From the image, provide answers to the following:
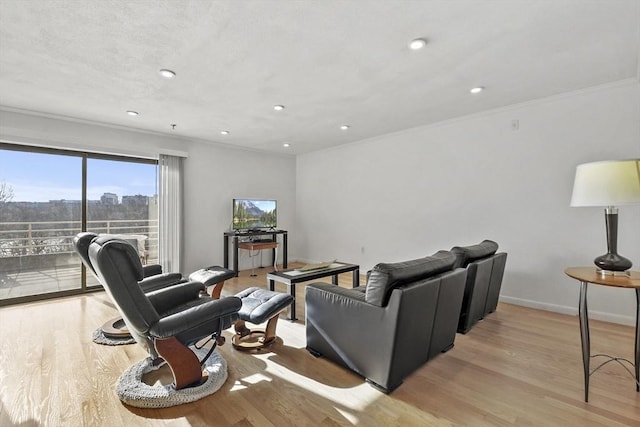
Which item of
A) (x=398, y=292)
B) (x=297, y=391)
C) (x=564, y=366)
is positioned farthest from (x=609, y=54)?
(x=297, y=391)

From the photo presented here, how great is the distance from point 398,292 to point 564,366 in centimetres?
157

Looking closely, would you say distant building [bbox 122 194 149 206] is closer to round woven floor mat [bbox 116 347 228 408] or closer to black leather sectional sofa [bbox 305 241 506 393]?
round woven floor mat [bbox 116 347 228 408]

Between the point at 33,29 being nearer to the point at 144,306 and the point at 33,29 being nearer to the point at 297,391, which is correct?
the point at 144,306

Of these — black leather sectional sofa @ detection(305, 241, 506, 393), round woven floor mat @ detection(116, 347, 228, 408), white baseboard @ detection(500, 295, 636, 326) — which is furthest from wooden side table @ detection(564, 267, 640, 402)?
round woven floor mat @ detection(116, 347, 228, 408)

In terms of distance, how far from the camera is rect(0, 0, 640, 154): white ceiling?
1913 mm

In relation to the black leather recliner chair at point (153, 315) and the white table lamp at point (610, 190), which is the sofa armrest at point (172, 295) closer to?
the black leather recliner chair at point (153, 315)

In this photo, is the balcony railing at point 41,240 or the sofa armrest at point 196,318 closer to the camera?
the sofa armrest at point 196,318

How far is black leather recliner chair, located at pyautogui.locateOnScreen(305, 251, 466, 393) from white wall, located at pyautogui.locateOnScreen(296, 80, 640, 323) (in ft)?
5.99

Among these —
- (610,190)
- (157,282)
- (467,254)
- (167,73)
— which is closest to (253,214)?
(157,282)

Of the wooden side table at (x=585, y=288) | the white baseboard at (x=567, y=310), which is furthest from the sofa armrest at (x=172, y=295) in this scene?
the white baseboard at (x=567, y=310)

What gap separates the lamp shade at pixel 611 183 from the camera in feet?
5.97

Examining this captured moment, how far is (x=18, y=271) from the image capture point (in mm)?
3910

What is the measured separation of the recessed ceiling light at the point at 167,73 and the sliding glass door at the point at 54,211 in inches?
97.3

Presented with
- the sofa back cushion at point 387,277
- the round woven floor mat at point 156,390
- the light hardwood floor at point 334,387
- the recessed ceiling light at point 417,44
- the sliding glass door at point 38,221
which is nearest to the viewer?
the light hardwood floor at point 334,387
